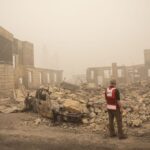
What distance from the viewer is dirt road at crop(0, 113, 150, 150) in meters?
6.68

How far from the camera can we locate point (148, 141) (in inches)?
273

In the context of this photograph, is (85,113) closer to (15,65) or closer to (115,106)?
(115,106)

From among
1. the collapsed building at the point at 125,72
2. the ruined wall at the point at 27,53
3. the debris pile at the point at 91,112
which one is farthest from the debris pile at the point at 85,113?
the collapsed building at the point at 125,72

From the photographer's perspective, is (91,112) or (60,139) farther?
(91,112)

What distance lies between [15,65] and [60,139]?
17759mm

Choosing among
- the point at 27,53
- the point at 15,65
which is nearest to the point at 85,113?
the point at 15,65

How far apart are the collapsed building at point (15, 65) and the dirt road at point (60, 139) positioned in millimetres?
10177

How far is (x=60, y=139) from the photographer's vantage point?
24.5ft

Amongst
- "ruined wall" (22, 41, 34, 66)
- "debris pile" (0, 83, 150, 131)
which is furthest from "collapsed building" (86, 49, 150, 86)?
"debris pile" (0, 83, 150, 131)

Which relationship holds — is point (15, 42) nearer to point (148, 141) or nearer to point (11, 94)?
point (11, 94)

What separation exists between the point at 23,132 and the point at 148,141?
4350 mm

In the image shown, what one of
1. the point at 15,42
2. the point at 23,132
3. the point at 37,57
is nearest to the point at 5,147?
the point at 23,132

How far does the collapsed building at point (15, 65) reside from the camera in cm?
1919

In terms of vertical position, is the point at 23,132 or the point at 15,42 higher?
the point at 15,42
